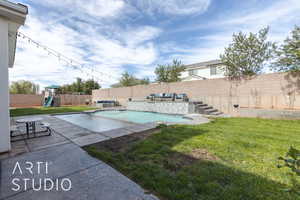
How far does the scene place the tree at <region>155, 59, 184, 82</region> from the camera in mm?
16709

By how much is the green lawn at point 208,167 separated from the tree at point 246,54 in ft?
21.3

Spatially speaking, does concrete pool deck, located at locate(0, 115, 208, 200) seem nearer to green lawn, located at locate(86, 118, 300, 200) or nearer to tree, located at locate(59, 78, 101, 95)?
green lawn, located at locate(86, 118, 300, 200)

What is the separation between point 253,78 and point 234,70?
1.23m

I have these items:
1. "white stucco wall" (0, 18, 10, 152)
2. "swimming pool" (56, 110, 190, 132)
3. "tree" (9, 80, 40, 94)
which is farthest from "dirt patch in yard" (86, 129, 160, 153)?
"tree" (9, 80, 40, 94)

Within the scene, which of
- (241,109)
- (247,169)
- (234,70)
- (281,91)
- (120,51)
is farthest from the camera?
(120,51)

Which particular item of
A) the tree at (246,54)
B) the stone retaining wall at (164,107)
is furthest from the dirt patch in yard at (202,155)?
the tree at (246,54)

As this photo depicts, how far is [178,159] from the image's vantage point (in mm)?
2248

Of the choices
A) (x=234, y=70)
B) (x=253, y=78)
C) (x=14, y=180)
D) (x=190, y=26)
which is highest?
(x=190, y=26)

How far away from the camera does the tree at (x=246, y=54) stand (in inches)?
322

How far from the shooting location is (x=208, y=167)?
197cm

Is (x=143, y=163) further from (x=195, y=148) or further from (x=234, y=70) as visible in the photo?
(x=234, y=70)

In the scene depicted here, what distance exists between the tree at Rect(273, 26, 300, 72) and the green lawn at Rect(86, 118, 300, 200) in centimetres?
513

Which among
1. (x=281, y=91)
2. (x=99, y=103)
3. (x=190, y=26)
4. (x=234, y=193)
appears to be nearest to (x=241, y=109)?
(x=281, y=91)

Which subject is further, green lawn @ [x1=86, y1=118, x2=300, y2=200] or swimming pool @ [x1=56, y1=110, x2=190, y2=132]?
swimming pool @ [x1=56, y1=110, x2=190, y2=132]
